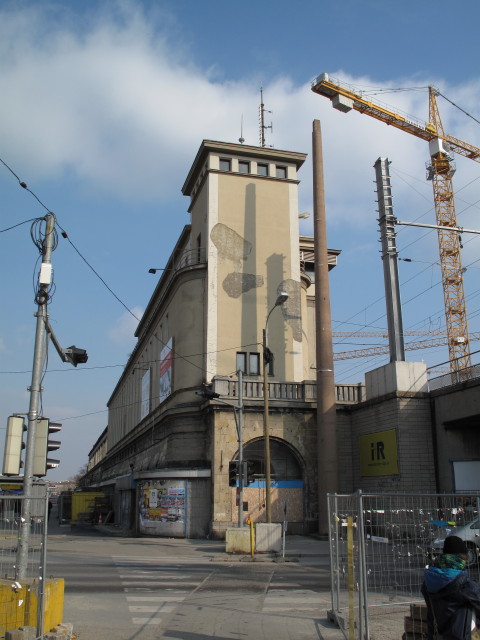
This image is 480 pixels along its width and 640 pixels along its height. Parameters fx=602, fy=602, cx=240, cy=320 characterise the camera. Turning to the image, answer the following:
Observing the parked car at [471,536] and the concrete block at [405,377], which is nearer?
the parked car at [471,536]

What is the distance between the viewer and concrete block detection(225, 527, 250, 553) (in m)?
20.5

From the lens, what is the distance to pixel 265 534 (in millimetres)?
20609

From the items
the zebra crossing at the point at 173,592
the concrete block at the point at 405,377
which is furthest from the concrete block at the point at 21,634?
the concrete block at the point at 405,377

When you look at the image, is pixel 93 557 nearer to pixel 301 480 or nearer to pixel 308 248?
pixel 301 480

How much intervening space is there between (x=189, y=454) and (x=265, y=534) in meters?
11.5

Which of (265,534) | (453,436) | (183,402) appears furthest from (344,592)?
(183,402)

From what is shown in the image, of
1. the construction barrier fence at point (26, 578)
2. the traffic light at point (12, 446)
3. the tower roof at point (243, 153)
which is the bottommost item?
the construction barrier fence at point (26, 578)

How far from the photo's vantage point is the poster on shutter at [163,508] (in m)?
29.3

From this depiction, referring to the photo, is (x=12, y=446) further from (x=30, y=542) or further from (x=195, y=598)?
(x=195, y=598)

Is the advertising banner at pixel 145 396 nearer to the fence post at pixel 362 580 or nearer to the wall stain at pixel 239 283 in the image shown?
the wall stain at pixel 239 283

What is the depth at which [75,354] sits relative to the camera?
1226cm

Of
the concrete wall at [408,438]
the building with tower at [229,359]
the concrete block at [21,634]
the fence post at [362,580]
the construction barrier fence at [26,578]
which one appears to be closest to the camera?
the fence post at [362,580]

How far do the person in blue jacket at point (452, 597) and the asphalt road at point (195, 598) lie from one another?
11.9 feet

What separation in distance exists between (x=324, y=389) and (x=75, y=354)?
18655 millimetres
